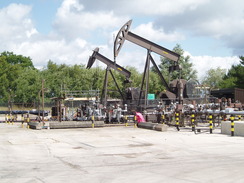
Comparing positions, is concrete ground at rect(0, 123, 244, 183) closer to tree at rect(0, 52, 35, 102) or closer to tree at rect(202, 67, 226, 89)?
tree at rect(0, 52, 35, 102)

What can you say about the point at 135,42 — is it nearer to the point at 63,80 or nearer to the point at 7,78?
the point at 63,80

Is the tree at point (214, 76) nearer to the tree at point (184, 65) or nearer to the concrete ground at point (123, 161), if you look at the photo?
the tree at point (184, 65)

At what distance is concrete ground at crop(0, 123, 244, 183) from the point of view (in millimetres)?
8344

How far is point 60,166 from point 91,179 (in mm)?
2106

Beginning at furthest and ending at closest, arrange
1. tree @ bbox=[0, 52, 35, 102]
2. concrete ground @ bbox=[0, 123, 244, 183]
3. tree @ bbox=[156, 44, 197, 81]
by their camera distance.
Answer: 1. tree @ bbox=[156, 44, 197, 81]
2. tree @ bbox=[0, 52, 35, 102]
3. concrete ground @ bbox=[0, 123, 244, 183]

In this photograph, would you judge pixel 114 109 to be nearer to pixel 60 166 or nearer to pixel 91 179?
pixel 60 166

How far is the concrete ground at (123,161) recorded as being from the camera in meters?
8.34

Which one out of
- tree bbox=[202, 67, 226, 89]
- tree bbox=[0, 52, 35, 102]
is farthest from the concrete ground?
tree bbox=[202, 67, 226, 89]

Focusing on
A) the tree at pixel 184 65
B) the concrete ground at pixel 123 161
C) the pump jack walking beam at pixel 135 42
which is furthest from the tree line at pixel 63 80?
the concrete ground at pixel 123 161

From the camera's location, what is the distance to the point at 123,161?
10.9 meters

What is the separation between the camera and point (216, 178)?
26.6 feet

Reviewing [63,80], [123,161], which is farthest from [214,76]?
[123,161]

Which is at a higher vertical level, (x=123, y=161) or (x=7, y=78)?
(x=7, y=78)

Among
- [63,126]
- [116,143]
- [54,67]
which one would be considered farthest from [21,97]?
[116,143]
